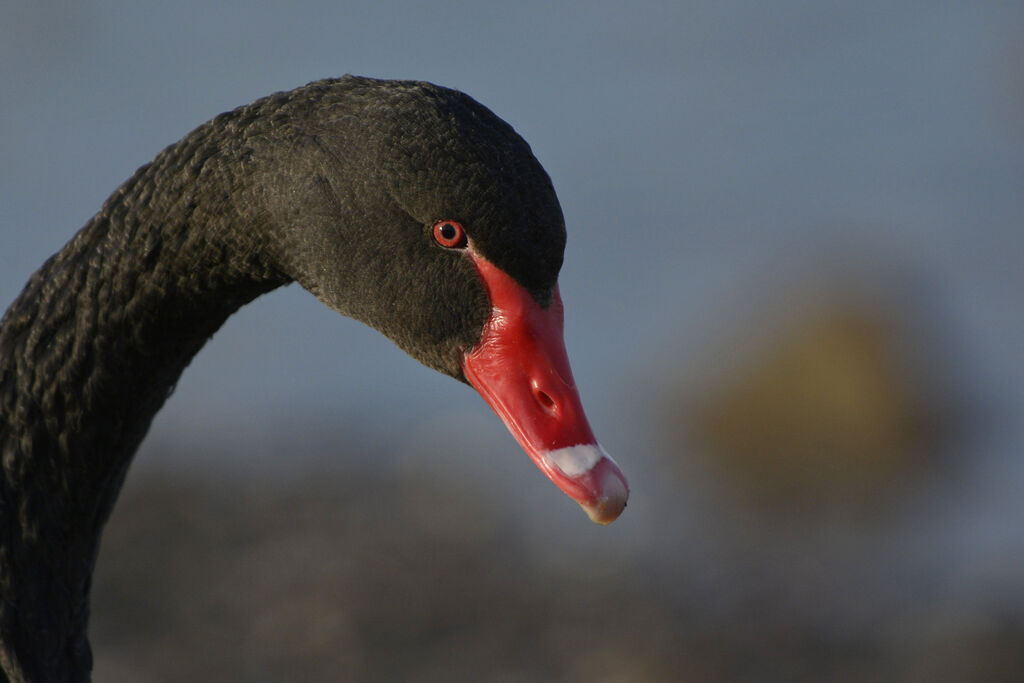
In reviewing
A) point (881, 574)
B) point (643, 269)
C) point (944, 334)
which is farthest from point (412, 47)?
point (881, 574)

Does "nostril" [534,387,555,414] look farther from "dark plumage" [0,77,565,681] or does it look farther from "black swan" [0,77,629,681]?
"dark plumage" [0,77,565,681]

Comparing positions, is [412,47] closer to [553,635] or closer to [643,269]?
[643,269]

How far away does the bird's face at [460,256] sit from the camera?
8.21 ft

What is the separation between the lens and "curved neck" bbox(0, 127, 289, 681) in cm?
267

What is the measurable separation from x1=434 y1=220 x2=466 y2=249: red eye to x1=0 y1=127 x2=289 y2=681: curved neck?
0.35m

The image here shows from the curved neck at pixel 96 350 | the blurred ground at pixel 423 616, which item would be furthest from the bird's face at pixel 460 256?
the blurred ground at pixel 423 616

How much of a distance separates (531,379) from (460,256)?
0.89 ft

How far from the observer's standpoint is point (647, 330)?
7887mm

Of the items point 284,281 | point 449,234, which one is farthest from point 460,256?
point 284,281

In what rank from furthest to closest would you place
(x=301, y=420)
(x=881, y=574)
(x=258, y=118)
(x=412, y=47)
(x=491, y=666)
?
(x=412, y=47), (x=301, y=420), (x=881, y=574), (x=491, y=666), (x=258, y=118)

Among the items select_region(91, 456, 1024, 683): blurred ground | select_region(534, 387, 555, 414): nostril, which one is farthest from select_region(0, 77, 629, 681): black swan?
select_region(91, 456, 1024, 683): blurred ground

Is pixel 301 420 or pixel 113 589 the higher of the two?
pixel 301 420

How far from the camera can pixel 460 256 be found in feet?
8.61

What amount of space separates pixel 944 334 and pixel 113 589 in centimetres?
451
